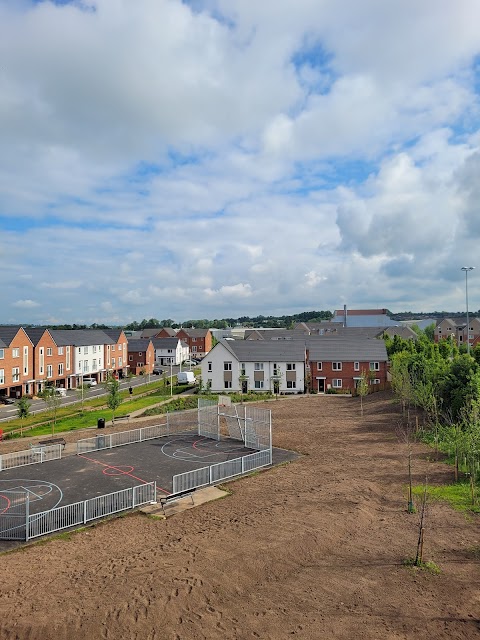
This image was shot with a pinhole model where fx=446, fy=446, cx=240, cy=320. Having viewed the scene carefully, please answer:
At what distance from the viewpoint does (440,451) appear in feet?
91.5

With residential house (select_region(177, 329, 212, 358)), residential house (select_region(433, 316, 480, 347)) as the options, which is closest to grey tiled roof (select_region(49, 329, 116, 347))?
residential house (select_region(177, 329, 212, 358))

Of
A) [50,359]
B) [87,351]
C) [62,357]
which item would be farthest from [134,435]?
[87,351]

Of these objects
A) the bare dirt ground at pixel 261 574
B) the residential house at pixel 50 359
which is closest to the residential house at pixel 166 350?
the residential house at pixel 50 359

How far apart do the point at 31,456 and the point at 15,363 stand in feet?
122

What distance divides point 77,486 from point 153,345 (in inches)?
3247

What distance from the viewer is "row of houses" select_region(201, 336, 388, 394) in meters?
62.3

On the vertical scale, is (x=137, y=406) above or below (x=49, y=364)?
below

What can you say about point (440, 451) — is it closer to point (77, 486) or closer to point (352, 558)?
point (352, 558)

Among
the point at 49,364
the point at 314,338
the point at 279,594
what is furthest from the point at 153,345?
the point at 279,594

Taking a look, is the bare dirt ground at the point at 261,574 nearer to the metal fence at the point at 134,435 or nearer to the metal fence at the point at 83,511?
the metal fence at the point at 83,511

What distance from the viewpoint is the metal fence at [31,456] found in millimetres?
27908

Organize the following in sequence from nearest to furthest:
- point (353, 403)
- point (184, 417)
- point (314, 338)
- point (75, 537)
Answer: point (75, 537)
point (184, 417)
point (353, 403)
point (314, 338)

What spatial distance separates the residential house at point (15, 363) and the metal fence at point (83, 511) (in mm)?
45479

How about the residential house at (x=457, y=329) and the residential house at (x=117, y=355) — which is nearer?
the residential house at (x=117, y=355)
